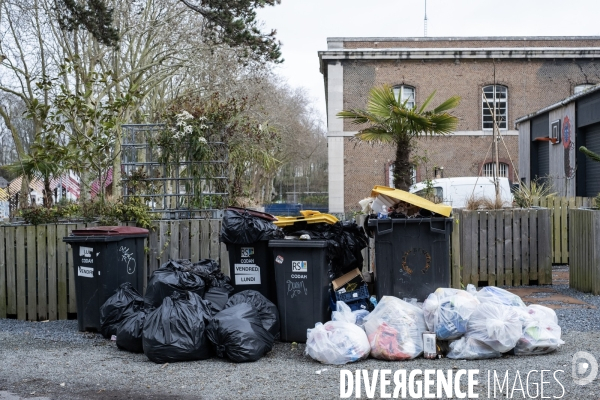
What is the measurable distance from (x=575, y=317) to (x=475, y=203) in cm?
390

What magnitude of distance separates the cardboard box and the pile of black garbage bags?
0.85 meters

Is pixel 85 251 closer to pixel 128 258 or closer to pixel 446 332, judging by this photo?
pixel 128 258

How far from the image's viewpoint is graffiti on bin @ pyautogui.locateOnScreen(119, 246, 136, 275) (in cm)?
841

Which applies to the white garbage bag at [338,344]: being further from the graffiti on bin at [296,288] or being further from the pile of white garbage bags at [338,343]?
the graffiti on bin at [296,288]

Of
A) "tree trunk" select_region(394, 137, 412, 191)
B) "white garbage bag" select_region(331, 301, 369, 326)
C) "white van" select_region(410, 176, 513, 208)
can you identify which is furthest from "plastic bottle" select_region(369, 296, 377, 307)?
"white van" select_region(410, 176, 513, 208)

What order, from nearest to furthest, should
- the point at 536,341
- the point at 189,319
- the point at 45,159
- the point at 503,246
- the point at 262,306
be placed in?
the point at 536,341 < the point at 189,319 < the point at 262,306 < the point at 45,159 < the point at 503,246

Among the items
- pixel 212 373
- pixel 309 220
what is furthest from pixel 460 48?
pixel 212 373

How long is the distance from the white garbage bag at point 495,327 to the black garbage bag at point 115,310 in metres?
3.72

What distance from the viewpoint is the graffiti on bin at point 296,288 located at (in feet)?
24.5

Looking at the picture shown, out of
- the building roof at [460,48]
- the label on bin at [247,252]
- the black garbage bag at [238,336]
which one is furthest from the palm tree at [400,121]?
the building roof at [460,48]

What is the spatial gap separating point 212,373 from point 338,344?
3.98 ft

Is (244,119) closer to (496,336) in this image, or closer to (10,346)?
(10,346)

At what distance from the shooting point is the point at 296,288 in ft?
24.5

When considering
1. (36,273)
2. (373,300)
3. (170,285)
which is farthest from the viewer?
(36,273)
